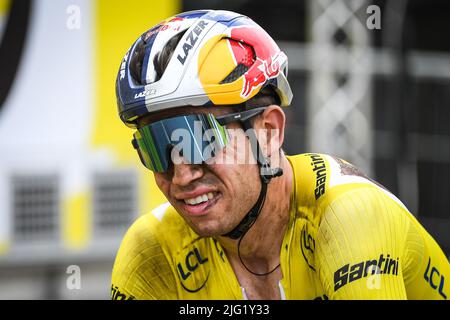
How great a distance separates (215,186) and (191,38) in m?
0.55

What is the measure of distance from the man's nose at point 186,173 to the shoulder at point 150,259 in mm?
562

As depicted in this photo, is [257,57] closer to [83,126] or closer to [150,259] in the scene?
[150,259]

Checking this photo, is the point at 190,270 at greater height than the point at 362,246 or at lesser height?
lesser

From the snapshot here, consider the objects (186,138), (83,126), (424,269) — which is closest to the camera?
(186,138)

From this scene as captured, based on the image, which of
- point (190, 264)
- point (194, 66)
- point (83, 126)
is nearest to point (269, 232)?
point (190, 264)

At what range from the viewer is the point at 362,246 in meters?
2.94

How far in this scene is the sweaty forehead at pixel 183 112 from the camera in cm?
306

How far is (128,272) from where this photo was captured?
11.6 feet

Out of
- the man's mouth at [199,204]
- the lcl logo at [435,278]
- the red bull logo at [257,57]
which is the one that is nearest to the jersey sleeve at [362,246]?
the lcl logo at [435,278]

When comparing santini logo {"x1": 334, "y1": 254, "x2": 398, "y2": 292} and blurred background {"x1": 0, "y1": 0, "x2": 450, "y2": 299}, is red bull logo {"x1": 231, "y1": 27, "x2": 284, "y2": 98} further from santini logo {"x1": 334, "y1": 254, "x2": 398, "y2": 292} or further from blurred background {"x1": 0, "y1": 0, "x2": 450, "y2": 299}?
blurred background {"x1": 0, "y1": 0, "x2": 450, "y2": 299}

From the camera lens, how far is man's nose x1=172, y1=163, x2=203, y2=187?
10.1ft

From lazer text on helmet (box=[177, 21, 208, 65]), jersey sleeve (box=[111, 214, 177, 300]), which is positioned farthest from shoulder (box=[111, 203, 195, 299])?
lazer text on helmet (box=[177, 21, 208, 65])
